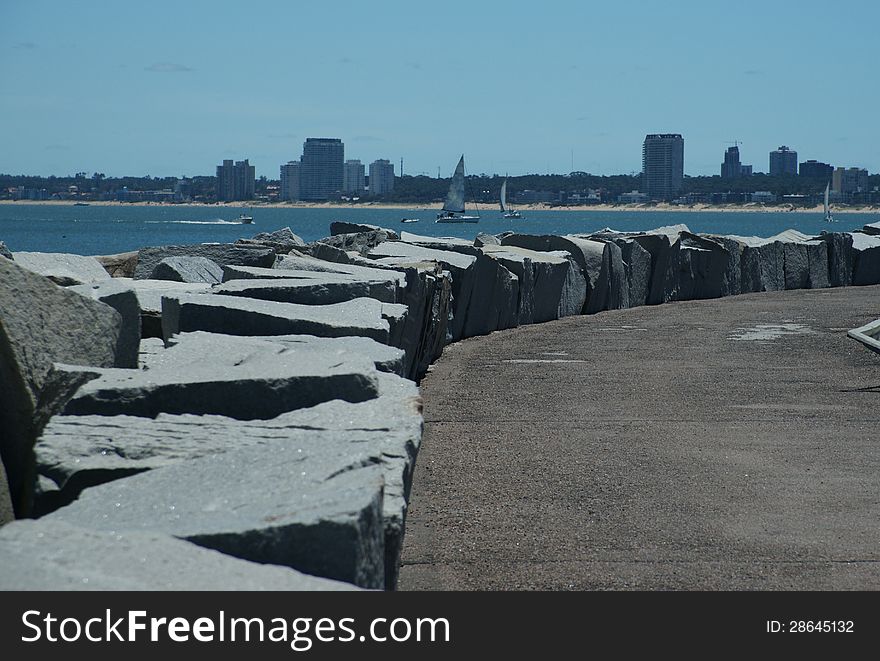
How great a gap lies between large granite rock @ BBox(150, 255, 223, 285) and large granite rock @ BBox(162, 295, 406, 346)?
3.13 metres

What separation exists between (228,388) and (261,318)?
1.47 metres

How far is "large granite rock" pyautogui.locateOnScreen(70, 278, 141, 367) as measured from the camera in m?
4.38

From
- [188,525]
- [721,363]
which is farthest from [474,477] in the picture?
[721,363]

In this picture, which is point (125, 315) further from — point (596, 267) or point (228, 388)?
point (596, 267)

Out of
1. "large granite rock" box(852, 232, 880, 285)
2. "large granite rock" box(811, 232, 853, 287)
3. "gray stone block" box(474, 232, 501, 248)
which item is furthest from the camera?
"large granite rock" box(852, 232, 880, 285)

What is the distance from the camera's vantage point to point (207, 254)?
1048 cm

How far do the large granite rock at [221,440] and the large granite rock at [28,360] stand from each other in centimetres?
23

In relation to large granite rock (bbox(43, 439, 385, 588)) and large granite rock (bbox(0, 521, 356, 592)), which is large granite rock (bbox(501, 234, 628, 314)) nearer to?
large granite rock (bbox(43, 439, 385, 588))

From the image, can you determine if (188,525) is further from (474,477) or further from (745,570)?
(474,477)

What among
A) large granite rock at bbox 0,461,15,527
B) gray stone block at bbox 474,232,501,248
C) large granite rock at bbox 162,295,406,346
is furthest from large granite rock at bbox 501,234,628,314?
large granite rock at bbox 0,461,15,527

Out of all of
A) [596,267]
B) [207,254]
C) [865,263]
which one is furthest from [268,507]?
[865,263]

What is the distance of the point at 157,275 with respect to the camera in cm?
858

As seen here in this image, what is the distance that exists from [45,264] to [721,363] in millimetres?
4527

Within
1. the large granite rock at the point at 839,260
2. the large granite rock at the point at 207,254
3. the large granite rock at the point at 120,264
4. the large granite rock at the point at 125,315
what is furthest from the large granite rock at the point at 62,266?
the large granite rock at the point at 839,260
